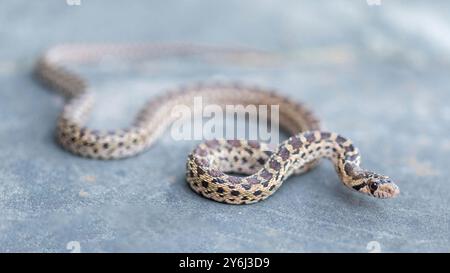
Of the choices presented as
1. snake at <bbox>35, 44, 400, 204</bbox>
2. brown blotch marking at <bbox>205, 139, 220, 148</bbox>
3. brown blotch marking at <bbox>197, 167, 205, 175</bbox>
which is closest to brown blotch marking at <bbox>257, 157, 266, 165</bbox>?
snake at <bbox>35, 44, 400, 204</bbox>

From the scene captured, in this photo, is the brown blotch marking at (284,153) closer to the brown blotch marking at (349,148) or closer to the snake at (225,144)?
the snake at (225,144)

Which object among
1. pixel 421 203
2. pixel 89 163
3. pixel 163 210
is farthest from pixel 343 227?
pixel 89 163

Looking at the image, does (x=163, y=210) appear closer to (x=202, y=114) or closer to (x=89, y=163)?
→ (x=89, y=163)

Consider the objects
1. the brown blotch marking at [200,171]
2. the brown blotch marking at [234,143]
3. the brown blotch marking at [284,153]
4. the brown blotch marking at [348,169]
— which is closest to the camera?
the brown blotch marking at [200,171]

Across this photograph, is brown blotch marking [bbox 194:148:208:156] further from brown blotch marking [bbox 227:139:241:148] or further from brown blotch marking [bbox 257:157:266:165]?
brown blotch marking [bbox 257:157:266:165]

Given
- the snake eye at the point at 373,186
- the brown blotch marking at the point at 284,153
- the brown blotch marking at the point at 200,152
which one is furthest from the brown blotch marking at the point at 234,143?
the snake eye at the point at 373,186

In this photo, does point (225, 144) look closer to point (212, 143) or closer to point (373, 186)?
point (212, 143)
